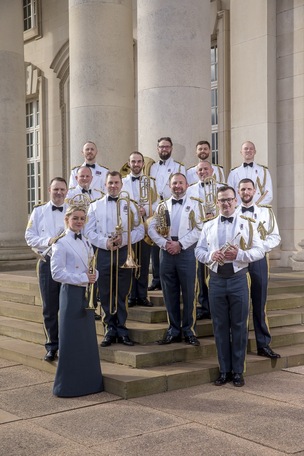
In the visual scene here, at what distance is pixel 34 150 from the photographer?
2273 centimetres

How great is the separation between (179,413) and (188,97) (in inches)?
201

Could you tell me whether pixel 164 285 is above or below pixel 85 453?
above

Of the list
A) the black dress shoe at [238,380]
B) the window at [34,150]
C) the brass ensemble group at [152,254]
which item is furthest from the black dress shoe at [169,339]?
the window at [34,150]

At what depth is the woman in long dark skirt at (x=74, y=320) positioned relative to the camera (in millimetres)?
7367

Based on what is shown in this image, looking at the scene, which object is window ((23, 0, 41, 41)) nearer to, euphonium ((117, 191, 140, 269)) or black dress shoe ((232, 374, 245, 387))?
euphonium ((117, 191, 140, 269))

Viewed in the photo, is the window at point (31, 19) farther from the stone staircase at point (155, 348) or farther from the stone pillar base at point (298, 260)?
the stone staircase at point (155, 348)

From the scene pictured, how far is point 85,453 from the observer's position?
560 centimetres

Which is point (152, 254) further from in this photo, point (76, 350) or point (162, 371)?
point (76, 350)

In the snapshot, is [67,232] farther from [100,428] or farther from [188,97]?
[188,97]

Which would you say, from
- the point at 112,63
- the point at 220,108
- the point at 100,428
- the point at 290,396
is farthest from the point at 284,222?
the point at 100,428

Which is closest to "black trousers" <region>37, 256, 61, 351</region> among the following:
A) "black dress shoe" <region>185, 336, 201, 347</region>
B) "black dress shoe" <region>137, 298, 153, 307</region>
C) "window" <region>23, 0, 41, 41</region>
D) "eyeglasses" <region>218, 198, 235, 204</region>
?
"black dress shoe" <region>137, 298, 153, 307</region>

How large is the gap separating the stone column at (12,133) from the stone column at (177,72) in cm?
790

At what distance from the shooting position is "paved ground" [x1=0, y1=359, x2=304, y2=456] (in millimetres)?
5715

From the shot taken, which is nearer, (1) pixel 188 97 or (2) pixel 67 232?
(2) pixel 67 232
